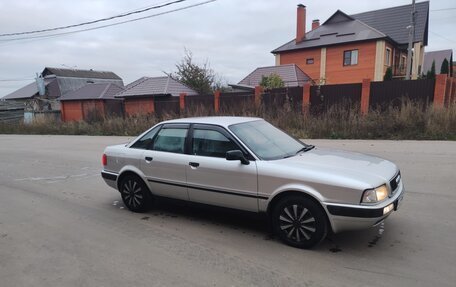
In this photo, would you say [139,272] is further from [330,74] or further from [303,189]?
[330,74]

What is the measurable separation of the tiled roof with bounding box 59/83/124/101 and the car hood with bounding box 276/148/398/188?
27.5 metres

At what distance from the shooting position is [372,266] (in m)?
3.55

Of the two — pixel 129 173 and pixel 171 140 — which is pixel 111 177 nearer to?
pixel 129 173

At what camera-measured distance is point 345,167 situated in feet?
13.1

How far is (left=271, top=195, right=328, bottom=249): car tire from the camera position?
3.84m

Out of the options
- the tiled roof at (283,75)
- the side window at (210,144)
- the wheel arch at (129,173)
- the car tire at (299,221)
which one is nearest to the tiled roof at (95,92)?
the tiled roof at (283,75)

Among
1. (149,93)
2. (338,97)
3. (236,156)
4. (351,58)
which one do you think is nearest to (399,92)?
(338,97)

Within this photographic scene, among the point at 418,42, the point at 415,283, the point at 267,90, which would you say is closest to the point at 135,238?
the point at 415,283

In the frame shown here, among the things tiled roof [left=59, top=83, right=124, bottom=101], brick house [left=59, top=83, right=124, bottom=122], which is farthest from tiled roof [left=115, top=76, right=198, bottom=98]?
tiled roof [left=59, top=83, right=124, bottom=101]

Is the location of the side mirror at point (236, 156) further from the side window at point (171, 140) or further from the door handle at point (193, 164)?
the side window at point (171, 140)

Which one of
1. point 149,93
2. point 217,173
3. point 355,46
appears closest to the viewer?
point 217,173

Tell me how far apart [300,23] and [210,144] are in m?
36.6

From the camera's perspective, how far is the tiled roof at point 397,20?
35.8 m

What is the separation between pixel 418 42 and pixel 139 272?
1674 inches
